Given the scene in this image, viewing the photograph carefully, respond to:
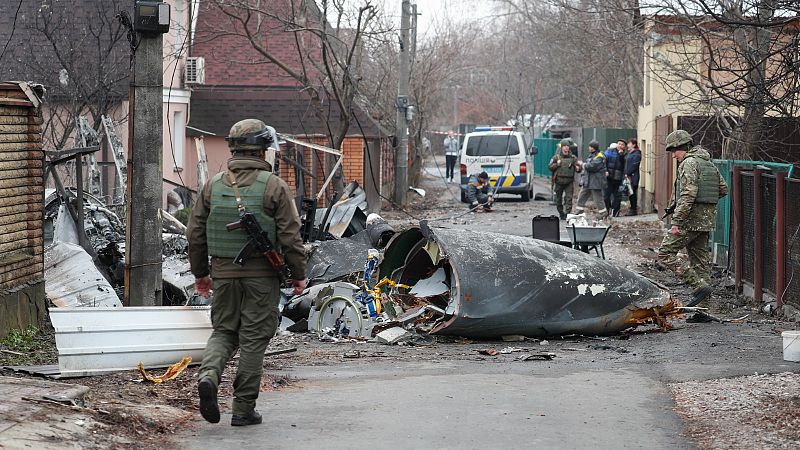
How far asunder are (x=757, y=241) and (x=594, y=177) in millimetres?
12349

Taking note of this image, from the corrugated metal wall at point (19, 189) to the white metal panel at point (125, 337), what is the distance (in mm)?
2445

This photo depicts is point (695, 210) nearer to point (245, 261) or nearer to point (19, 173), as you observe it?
point (19, 173)

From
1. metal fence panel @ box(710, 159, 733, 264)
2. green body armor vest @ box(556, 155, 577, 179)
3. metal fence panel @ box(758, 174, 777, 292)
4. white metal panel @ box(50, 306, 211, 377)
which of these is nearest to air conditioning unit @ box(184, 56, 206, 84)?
green body armor vest @ box(556, 155, 577, 179)

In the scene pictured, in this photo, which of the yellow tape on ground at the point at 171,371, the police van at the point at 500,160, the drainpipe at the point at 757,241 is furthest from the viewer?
the police van at the point at 500,160

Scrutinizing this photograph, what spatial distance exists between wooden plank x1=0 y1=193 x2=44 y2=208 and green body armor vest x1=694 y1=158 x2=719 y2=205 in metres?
6.80

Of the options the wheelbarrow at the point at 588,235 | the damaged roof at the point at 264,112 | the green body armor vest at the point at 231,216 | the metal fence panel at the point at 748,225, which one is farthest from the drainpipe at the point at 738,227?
the damaged roof at the point at 264,112

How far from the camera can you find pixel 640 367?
852 cm

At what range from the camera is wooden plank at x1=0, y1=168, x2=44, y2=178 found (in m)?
9.76

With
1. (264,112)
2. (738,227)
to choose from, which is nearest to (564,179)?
(264,112)

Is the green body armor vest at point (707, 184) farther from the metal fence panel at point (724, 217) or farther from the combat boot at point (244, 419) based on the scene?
the combat boot at point (244, 419)

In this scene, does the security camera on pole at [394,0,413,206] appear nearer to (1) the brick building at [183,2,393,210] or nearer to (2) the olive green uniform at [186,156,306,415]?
(1) the brick building at [183,2,393,210]

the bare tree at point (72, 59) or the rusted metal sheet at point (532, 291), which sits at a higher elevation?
the bare tree at point (72, 59)

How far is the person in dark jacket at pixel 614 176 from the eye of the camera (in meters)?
24.7

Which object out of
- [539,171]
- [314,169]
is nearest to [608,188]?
[314,169]
